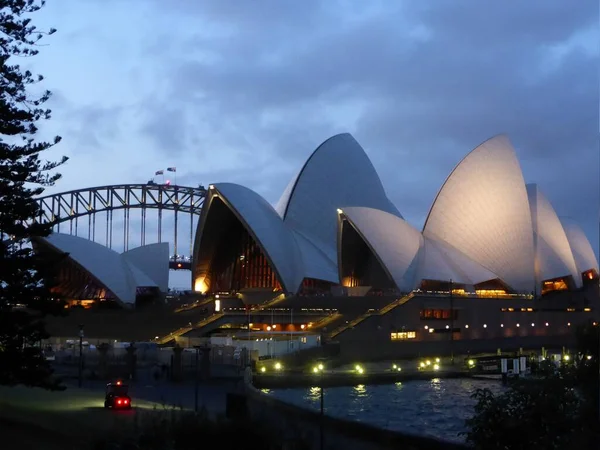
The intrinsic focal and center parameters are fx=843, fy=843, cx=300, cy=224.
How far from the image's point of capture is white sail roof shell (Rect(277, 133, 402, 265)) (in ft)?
226

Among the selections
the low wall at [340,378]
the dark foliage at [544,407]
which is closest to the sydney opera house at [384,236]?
the low wall at [340,378]

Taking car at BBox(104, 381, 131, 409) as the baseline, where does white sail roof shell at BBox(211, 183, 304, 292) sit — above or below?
above

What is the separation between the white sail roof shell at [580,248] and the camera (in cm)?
7156

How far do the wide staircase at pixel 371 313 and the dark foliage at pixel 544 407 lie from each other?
3931 cm

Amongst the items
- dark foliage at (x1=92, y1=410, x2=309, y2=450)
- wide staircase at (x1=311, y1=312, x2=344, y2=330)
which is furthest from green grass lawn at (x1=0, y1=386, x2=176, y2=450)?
wide staircase at (x1=311, y1=312, x2=344, y2=330)

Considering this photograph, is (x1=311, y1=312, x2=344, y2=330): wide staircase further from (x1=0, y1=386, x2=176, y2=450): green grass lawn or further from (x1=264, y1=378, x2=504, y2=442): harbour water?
(x1=0, y1=386, x2=176, y2=450): green grass lawn

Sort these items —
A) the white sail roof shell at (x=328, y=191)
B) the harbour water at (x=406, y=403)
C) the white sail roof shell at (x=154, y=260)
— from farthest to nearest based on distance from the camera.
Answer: the white sail roof shell at (x=154, y=260)
the white sail roof shell at (x=328, y=191)
the harbour water at (x=406, y=403)

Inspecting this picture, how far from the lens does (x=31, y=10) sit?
816 inches

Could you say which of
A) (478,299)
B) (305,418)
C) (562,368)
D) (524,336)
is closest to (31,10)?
(305,418)

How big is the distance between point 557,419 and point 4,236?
1446 cm

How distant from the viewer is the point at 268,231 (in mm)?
64750

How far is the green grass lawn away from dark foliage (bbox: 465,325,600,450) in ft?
26.0

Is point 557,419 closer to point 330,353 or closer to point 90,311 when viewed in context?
point 330,353

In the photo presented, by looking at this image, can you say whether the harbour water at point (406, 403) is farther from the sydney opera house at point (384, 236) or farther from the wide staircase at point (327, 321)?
the sydney opera house at point (384, 236)
